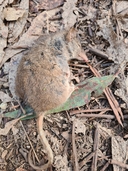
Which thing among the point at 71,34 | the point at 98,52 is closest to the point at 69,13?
the point at 71,34

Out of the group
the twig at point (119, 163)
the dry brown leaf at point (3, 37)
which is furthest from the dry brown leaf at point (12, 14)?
the twig at point (119, 163)

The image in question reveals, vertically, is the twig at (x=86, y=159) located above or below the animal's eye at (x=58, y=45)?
below

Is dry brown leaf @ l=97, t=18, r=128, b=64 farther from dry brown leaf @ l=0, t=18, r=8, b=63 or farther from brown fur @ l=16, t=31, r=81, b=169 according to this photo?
dry brown leaf @ l=0, t=18, r=8, b=63

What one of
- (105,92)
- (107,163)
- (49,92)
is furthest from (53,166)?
(105,92)

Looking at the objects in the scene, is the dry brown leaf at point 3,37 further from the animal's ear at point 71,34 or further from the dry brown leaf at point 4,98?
the animal's ear at point 71,34

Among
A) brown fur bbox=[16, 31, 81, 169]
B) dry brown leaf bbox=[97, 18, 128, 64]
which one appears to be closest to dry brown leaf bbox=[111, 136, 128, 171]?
brown fur bbox=[16, 31, 81, 169]

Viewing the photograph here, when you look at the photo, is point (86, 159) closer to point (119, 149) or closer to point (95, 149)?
point (95, 149)
